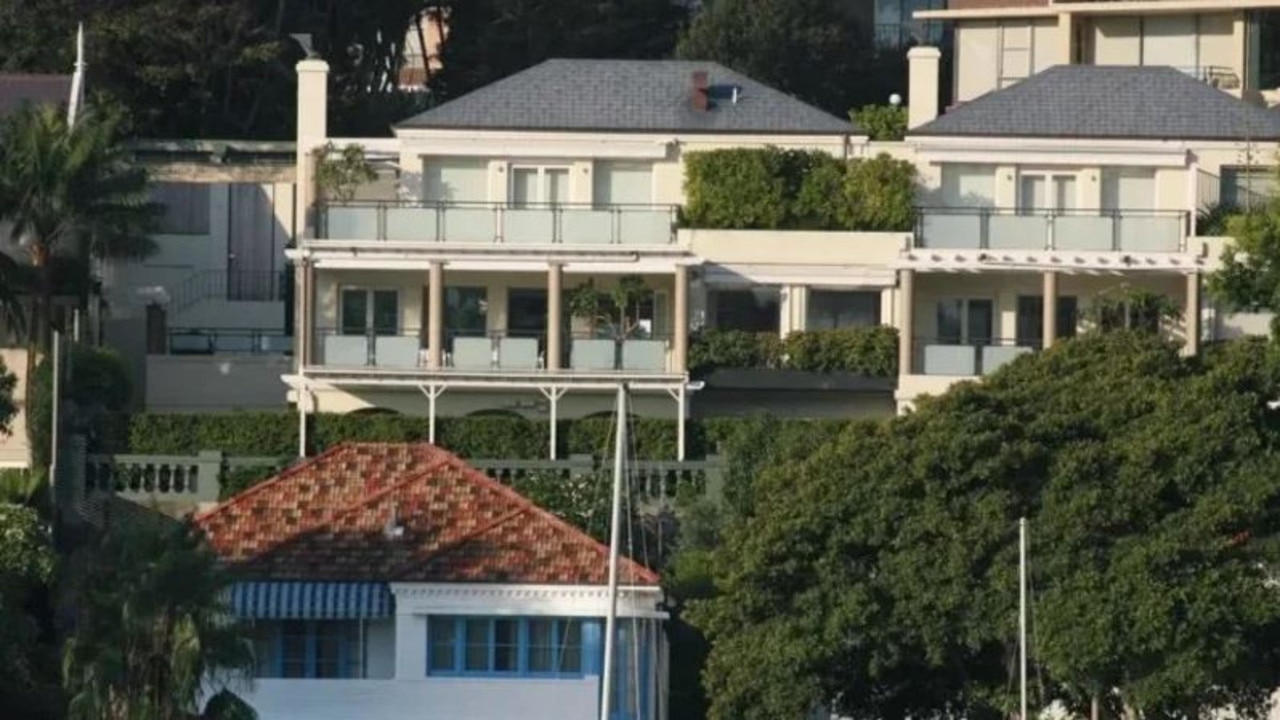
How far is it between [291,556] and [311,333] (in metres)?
14.9

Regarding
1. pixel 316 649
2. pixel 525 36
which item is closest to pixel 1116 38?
pixel 525 36

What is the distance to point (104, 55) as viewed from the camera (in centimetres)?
9906

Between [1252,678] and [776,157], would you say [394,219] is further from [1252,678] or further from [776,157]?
[1252,678]

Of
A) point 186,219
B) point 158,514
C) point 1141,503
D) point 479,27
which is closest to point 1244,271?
point 1141,503

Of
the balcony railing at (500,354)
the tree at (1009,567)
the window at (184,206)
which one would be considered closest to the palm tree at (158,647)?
the tree at (1009,567)

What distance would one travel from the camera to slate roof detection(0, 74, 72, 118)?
9062 cm

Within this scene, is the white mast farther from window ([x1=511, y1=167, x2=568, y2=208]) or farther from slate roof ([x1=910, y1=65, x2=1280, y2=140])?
slate roof ([x1=910, y1=65, x2=1280, y2=140])

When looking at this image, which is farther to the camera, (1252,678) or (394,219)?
(394,219)

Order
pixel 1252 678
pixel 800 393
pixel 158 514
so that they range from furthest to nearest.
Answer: pixel 800 393
pixel 158 514
pixel 1252 678

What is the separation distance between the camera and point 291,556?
7188cm

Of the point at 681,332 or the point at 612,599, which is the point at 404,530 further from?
the point at 681,332

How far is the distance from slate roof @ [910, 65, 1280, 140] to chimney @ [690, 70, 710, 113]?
12.4 ft

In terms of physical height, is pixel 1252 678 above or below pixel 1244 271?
below

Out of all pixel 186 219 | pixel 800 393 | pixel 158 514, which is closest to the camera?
pixel 158 514
